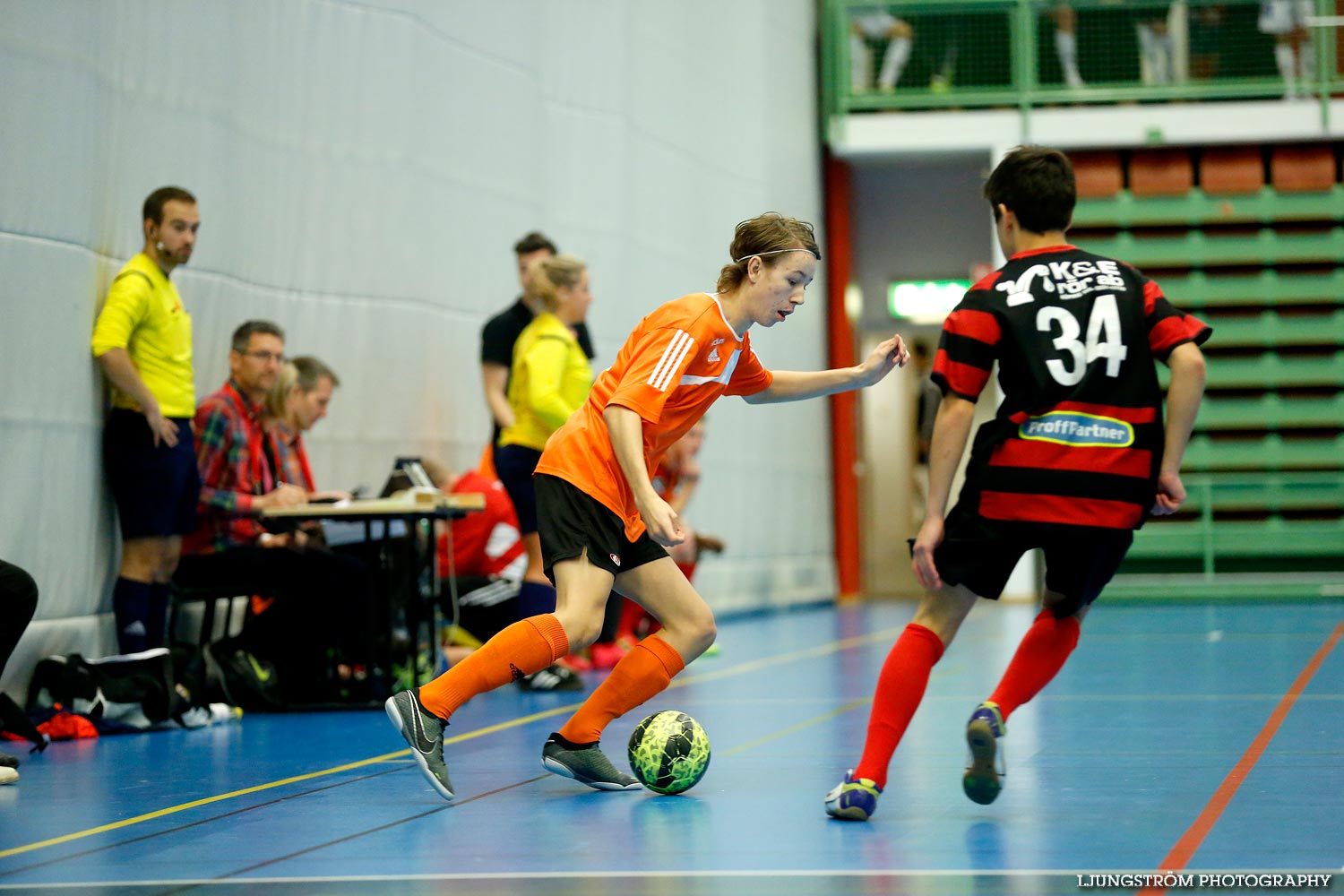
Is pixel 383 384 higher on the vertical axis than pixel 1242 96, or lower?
lower

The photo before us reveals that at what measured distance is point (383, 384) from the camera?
9.58 metres

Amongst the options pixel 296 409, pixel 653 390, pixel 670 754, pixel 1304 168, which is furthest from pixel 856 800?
pixel 1304 168

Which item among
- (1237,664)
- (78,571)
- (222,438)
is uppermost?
(222,438)

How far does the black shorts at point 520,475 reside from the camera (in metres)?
7.57

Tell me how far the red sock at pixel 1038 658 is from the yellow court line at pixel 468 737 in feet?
5.35

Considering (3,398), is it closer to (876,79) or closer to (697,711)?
(697,711)

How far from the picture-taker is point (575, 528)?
175 inches

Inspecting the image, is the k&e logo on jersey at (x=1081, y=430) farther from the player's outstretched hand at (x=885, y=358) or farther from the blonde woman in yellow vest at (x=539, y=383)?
the blonde woman in yellow vest at (x=539, y=383)

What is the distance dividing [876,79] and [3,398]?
12.2 meters

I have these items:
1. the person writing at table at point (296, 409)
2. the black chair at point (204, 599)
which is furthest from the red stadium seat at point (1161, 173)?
the black chair at point (204, 599)

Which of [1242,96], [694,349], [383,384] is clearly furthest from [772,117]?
[694,349]

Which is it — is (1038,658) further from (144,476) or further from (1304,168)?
(1304,168)

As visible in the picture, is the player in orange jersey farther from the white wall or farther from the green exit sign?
the green exit sign

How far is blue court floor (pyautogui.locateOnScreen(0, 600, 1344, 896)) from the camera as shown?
11.1ft
